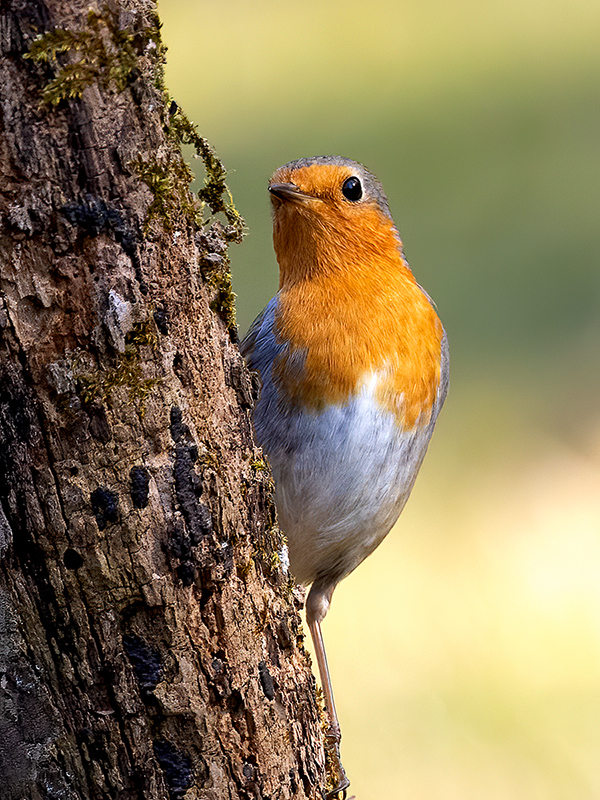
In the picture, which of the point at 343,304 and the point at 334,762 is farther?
the point at 343,304

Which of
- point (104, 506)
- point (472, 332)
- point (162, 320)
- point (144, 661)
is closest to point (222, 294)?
point (162, 320)

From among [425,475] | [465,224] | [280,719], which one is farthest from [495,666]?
[465,224]

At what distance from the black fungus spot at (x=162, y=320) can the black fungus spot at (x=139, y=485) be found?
0.24 metres

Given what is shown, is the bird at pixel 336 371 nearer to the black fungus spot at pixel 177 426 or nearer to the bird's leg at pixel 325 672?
the bird's leg at pixel 325 672

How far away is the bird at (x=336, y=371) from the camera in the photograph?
2805 mm

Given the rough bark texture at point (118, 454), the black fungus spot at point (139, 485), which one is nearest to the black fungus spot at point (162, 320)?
the rough bark texture at point (118, 454)

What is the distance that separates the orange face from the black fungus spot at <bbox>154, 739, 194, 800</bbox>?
1.06 m

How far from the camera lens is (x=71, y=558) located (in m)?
1.85

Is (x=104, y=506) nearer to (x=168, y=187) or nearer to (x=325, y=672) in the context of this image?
(x=168, y=187)

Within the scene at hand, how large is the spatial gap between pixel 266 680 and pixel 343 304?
3.58 feet

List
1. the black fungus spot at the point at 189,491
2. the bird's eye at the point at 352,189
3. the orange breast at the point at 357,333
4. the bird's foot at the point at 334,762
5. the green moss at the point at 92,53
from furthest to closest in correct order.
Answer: the bird's eye at the point at 352,189, the orange breast at the point at 357,333, the bird's foot at the point at 334,762, the black fungus spot at the point at 189,491, the green moss at the point at 92,53

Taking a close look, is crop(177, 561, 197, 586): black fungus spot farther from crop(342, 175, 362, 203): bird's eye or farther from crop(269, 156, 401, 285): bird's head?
crop(342, 175, 362, 203): bird's eye

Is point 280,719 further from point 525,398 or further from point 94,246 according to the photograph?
point 525,398

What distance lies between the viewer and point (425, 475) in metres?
6.49
